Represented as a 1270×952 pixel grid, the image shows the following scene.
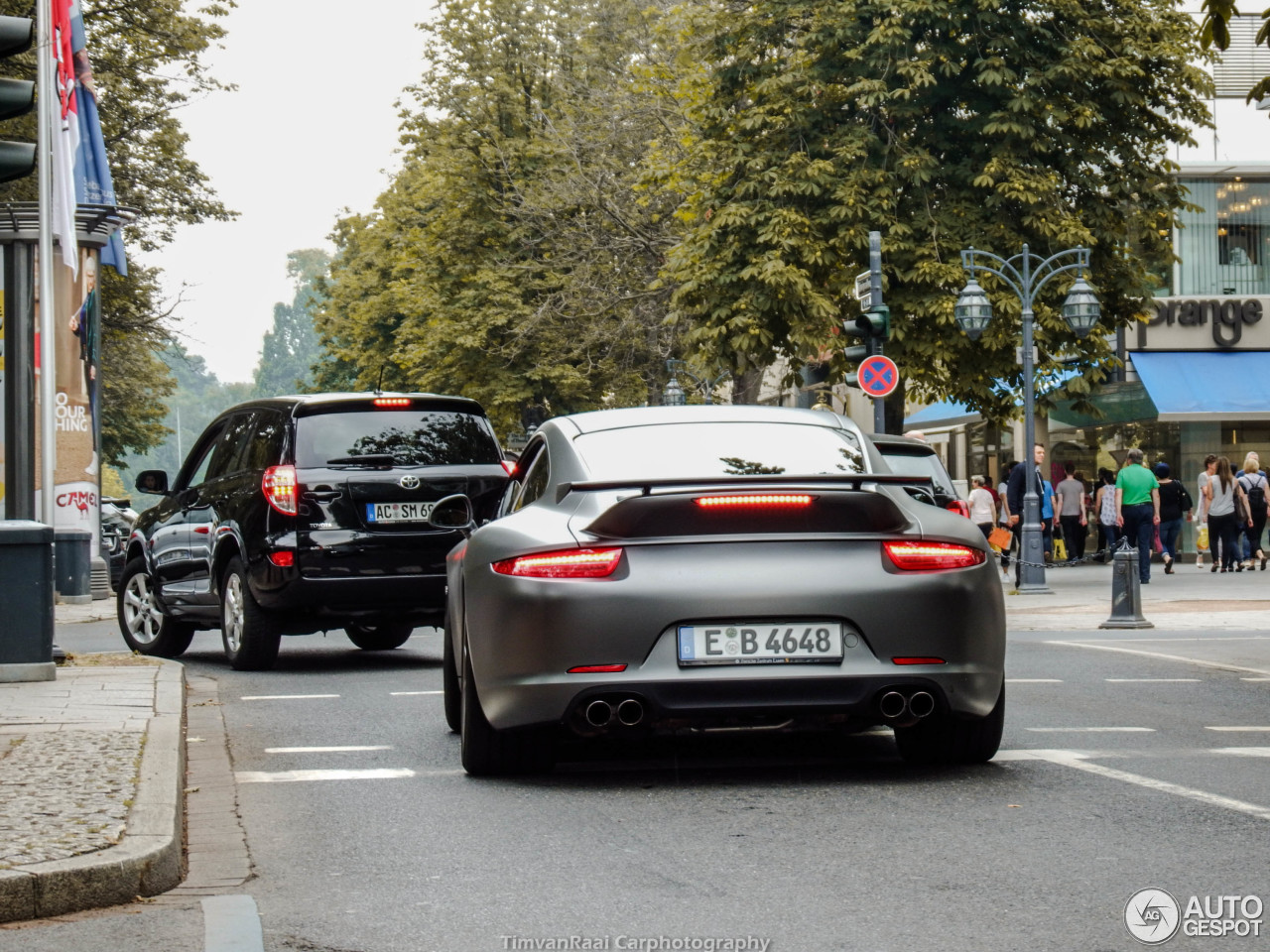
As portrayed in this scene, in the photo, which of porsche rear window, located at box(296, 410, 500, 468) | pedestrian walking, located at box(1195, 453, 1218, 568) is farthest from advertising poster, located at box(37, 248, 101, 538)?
pedestrian walking, located at box(1195, 453, 1218, 568)

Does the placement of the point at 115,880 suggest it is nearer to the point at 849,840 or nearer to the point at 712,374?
the point at 849,840

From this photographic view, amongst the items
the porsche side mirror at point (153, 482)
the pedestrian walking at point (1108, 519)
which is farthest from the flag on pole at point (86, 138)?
the pedestrian walking at point (1108, 519)

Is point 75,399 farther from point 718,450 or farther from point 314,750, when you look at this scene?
point 718,450

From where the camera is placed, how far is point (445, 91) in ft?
160

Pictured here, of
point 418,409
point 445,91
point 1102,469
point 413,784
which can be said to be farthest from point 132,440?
point 413,784

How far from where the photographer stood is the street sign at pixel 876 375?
22438 millimetres

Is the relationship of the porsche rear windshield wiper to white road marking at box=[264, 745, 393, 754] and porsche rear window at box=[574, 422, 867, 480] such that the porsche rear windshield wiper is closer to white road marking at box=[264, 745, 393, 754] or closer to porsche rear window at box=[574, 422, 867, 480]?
white road marking at box=[264, 745, 393, 754]

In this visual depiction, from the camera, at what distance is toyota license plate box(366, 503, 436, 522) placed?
13.0 metres

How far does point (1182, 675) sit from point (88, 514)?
16.7 metres

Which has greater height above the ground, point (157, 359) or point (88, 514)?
point (157, 359)

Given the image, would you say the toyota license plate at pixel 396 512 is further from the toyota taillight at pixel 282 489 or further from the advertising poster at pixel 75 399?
the advertising poster at pixel 75 399

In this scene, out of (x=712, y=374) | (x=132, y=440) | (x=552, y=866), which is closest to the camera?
(x=552, y=866)

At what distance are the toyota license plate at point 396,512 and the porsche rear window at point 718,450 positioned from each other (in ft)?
16.9

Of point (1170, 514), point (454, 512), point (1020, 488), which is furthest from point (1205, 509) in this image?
point (454, 512)
